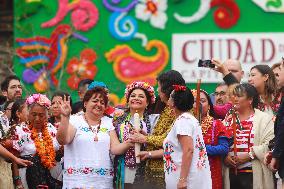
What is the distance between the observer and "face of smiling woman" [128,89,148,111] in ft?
25.7

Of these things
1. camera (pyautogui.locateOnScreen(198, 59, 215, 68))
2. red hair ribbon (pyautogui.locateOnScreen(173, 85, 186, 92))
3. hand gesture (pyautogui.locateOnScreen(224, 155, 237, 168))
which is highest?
camera (pyautogui.locateOnScreen(198, 59, 215, 68))

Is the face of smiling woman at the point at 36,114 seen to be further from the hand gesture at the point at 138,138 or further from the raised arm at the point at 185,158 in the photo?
the raised arm at the point at 185,158

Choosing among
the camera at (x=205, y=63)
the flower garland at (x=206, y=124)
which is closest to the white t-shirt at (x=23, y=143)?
the flower garland at (x=206, y=124)

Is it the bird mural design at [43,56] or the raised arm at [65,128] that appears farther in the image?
the bird mural design at [43,56]

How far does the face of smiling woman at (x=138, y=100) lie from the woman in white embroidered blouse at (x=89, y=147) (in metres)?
0.27

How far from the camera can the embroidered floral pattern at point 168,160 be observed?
7057 millimetres

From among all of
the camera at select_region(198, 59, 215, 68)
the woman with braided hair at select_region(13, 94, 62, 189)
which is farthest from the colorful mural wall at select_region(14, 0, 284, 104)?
the woman with braided hair at select_region(13, 94, 62, 189)

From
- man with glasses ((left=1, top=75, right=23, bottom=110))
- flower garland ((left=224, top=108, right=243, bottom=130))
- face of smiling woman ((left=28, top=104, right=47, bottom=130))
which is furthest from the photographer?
man with glasses ((left=1, top=75, right=23, bottom=110))

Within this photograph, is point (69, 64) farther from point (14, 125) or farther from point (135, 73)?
point (14, 125)

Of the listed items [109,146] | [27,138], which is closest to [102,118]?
[109,146]

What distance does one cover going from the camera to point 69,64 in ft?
53.2

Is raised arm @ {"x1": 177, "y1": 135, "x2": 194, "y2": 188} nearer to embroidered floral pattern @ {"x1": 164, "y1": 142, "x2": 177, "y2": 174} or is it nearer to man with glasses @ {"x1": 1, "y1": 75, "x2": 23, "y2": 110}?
embroidered floral pattern @ {"x1": 164, "y1": 142, "x2": 177, "y2": 174}

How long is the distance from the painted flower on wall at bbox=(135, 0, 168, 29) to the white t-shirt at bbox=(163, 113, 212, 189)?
8.97 meters

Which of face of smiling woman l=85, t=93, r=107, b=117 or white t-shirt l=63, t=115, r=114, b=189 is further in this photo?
face of smiling woman l=85, t=93, r=107, b=117
